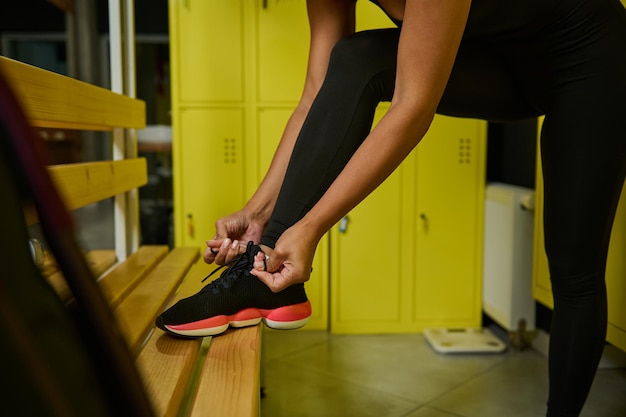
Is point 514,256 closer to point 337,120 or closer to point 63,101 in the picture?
point 337,120

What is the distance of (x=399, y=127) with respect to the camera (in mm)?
832

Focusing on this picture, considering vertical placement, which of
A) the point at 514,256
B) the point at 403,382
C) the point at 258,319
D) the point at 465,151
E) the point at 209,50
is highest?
the point at 209,50

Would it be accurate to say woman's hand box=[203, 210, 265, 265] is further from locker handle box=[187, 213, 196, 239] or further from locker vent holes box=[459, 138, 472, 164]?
locker vent holes box=[459, 138, 472, 164]

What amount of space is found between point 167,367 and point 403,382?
3.75 feet

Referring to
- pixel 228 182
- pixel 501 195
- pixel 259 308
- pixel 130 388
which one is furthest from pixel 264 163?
pixel 130 388

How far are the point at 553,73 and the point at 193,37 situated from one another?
1572 millimetres

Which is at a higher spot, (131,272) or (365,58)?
(365,58)

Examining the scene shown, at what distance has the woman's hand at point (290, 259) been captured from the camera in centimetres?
84

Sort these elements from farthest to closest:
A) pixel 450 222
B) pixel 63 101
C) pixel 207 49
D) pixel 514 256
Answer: pixel 450 222, pixel 207 49, pixel 514 256, pixel 63 101

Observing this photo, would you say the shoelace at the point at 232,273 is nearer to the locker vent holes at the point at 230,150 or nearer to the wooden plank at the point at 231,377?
the wooden plank at the point at 231,377

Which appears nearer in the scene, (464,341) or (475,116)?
(475,116)

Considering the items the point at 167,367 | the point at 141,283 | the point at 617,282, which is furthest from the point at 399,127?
the point at 617,282

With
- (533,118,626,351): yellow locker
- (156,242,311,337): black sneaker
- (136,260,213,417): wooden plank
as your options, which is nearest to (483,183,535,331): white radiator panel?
(533,118,626,351): yellow locker

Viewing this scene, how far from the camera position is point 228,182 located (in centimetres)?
232
